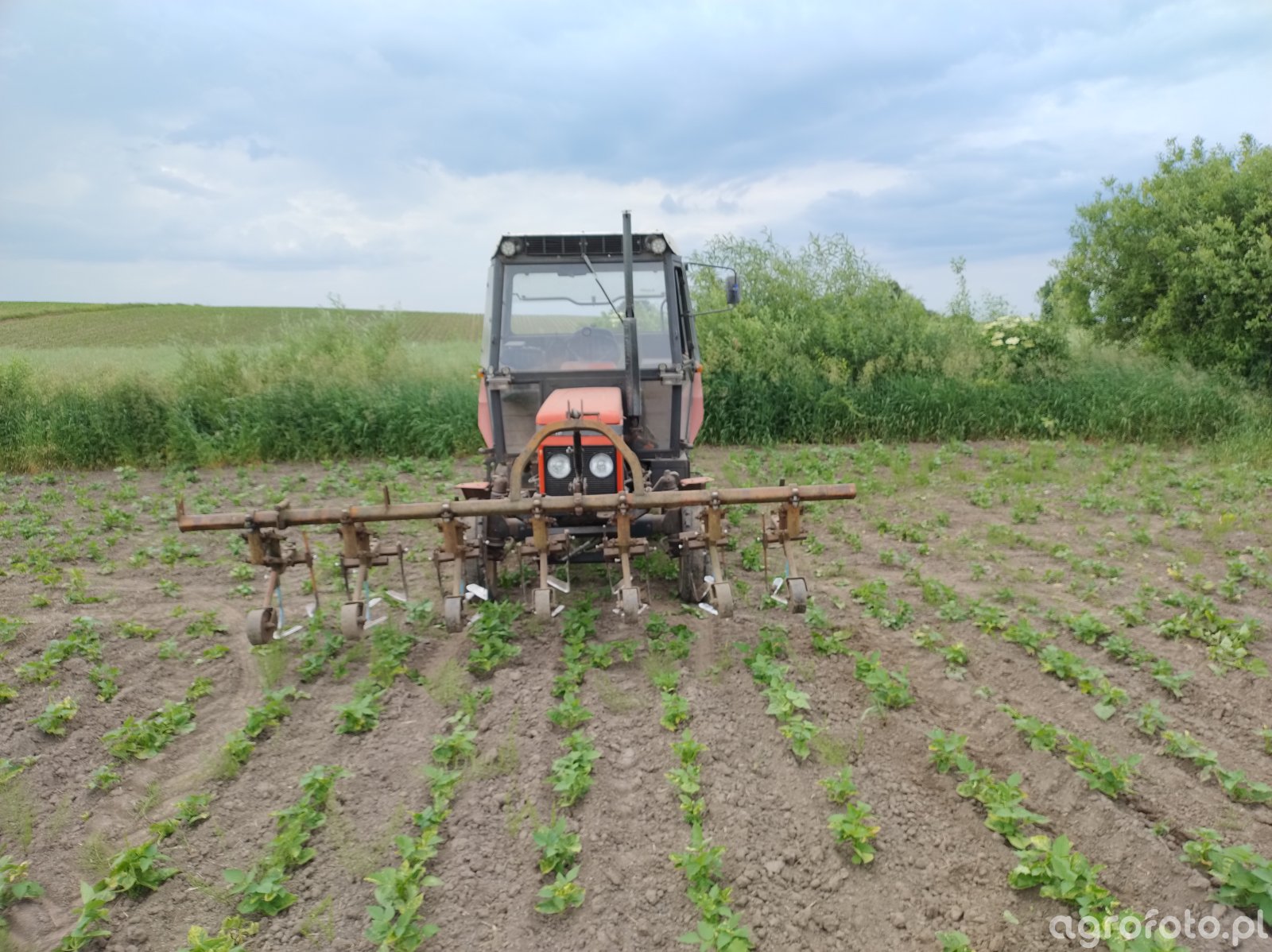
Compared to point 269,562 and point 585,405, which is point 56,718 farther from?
point 585,405

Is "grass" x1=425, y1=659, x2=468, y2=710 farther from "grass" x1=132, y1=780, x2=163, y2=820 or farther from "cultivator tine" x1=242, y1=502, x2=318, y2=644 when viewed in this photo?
"grass" x1=132, y1=780, x2=163, y2=820

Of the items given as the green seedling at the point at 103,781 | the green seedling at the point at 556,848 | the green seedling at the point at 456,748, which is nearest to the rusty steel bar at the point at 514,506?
the green seedling at the point at 456,748

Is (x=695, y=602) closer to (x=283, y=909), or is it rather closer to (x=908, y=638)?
(x=908, y=638)

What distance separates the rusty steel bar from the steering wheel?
1680 millimetres

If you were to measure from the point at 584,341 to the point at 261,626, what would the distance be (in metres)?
3.20

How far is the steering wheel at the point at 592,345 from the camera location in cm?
685

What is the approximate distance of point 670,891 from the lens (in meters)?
3.40

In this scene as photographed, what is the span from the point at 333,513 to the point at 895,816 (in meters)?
3.70

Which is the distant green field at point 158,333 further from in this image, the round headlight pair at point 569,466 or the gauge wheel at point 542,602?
the gauge wheel at point 542,602

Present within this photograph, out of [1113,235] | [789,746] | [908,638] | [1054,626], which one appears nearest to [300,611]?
[789,746]

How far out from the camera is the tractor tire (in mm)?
5266

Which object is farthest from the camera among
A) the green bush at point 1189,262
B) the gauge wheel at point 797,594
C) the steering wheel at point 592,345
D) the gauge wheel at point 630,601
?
the green bush at point 1189,262

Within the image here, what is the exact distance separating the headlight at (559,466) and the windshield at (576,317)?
1.19 m

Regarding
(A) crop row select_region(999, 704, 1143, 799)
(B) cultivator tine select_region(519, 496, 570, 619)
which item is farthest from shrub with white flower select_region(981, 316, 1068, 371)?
(B) cultivator tine select_region(519, 496, 570, 619)
